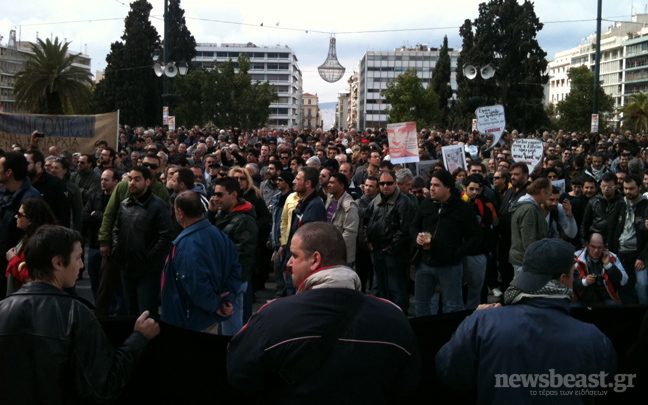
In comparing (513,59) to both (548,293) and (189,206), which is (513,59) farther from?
(548,293)

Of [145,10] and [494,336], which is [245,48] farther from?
[494,336]

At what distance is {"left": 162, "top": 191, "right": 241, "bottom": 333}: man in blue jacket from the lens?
15.7ft

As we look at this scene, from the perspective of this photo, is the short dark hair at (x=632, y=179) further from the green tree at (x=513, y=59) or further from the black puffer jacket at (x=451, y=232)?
the green tree at (x=513, y=59)

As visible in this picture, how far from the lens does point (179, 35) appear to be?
7038cm

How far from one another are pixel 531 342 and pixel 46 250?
2.25m

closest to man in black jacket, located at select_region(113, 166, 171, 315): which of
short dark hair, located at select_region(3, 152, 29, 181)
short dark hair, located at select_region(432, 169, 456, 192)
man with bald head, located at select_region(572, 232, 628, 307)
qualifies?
short dark hair, located at select_region(3, 152, 29, 181)

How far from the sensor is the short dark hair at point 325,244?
9.84ft

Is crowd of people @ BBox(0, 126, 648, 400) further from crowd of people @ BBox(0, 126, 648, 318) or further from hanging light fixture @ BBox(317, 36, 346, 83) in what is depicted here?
hanging light fixture @ BBox(317, 36, 346, 83)

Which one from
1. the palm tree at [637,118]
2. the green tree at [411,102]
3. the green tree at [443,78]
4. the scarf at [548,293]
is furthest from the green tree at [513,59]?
the scarf at [548,293]

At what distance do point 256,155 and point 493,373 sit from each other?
10.9 meters

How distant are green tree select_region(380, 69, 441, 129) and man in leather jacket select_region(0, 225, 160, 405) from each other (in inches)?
2458

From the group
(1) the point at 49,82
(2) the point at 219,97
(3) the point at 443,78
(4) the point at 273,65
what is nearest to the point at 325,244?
(1) the point at 49,82

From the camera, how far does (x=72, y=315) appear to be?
296 centimetres

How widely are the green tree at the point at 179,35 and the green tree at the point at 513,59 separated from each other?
29.5 meters
